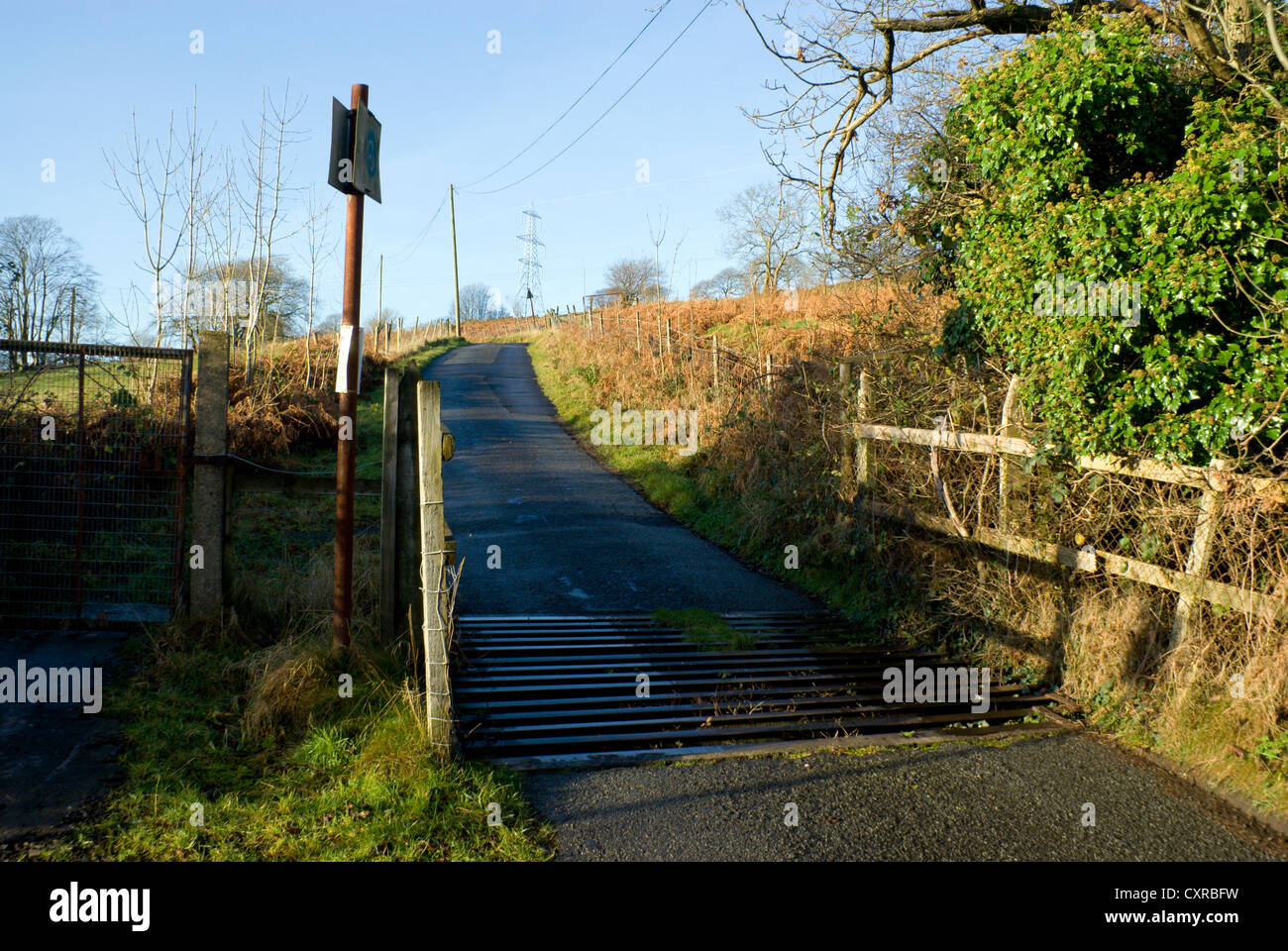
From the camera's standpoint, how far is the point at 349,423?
18.1 feet

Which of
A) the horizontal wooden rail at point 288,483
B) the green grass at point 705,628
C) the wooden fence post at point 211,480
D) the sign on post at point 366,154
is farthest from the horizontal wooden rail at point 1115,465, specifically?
the wooden fence post at point 211,480

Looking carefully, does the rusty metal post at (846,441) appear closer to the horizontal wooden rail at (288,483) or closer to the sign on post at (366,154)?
the horizontal wooden rail at (288,483)

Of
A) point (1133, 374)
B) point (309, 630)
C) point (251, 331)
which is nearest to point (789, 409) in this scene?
point (1133, 374)

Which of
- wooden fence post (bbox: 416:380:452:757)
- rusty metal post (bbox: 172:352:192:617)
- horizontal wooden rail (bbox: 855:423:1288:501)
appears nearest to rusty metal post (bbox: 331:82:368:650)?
wooden fence post (bbox: 416:380:452:757)

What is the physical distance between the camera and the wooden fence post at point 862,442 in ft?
30.2

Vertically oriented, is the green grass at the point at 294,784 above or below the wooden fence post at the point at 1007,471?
below

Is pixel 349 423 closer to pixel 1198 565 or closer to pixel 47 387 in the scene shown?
pixel 47 387

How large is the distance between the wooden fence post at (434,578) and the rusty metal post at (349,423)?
60cm

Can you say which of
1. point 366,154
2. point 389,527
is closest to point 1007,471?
point 389,527

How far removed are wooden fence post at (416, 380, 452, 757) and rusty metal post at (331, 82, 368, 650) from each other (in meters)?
0.60

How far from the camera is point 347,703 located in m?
5.34

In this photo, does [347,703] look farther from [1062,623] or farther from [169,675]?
[1062,623]

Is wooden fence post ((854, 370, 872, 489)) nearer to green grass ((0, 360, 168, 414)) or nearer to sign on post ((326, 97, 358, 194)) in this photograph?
sign on post ((326, 97, 358, 194))
